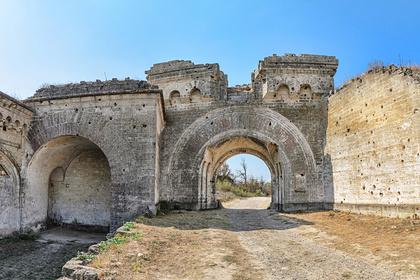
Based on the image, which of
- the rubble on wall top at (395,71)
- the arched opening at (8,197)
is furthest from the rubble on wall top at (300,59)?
the arched opening at (8,197)

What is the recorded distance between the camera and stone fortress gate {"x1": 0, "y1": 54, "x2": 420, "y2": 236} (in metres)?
12.3

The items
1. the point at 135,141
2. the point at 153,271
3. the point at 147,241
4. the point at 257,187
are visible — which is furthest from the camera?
the point at 257,187

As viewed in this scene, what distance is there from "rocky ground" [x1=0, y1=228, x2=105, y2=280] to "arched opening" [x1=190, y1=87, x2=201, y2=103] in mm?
6681

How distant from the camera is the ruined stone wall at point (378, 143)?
973 cm

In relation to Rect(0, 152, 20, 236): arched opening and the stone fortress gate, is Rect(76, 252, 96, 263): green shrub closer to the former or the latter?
the stone fortress gate

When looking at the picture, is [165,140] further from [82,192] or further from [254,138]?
[82,192]

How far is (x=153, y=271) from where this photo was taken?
5770mm

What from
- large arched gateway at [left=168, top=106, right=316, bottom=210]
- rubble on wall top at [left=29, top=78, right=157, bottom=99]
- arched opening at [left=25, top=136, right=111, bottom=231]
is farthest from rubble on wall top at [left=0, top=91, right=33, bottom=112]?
large arched gateway at [left=168, top=106, right=316, bottom=210]

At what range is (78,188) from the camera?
15180mm

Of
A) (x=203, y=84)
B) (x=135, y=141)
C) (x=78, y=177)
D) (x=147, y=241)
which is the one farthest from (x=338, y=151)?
(x=78, y=177)

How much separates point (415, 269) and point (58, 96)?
12.4m

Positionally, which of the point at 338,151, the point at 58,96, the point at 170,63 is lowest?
the point at 338,151

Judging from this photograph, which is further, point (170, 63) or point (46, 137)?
point (170, 63)

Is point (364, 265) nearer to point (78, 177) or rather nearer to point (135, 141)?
point (135, 141)
